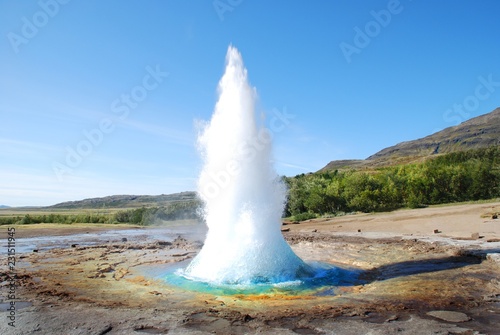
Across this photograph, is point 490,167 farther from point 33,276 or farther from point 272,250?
point 33,276

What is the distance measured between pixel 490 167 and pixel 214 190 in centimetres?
4430

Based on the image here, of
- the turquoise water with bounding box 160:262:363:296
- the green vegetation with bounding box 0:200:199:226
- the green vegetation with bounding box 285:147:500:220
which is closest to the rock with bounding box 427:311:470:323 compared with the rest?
the turquoise water with bounding box 160:262:363:296

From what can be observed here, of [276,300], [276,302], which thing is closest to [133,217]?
[276,300]

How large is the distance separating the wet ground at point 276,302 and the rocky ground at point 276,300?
23 millimetres

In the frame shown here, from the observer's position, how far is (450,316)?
7316mm

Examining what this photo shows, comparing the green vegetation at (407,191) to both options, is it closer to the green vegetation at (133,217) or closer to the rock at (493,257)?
the green vegetation at (133,217)

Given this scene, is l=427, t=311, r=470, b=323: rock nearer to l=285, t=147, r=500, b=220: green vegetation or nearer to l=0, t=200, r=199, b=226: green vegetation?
l=285, t=147, r=500, b=220: green vegetation

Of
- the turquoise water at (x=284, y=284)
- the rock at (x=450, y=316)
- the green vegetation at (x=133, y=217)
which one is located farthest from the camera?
the green vegetation at (x=133, y=217)

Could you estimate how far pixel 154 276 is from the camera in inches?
495

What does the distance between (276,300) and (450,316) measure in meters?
3.91

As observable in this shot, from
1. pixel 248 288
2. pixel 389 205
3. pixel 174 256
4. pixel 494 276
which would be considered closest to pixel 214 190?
pixel 248 288

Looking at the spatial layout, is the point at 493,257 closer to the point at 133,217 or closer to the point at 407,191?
the point at 407,191

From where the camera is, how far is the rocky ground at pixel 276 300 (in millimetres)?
6875

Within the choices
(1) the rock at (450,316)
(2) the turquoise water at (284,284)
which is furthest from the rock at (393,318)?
(2) the turquoise water at (284,284)
